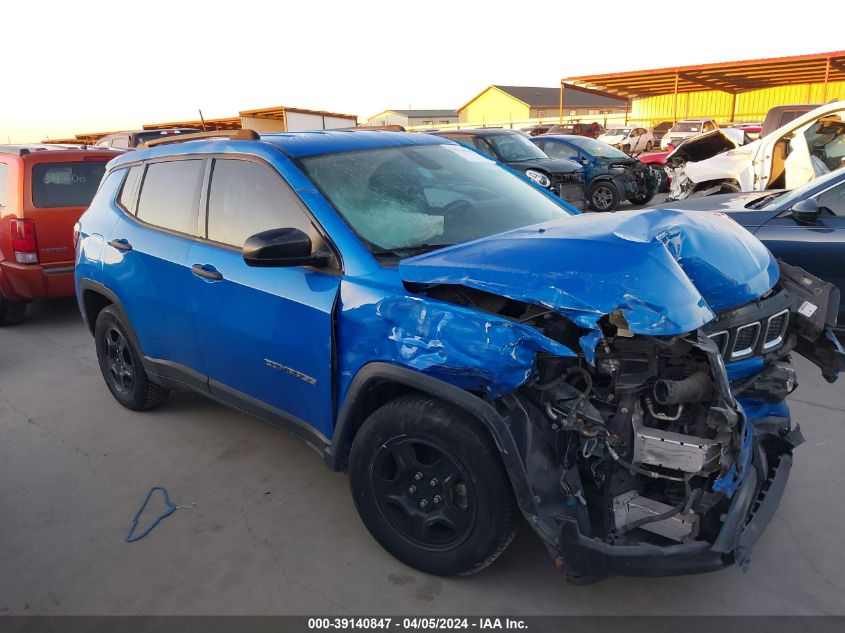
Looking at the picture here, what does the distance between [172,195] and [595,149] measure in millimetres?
10988

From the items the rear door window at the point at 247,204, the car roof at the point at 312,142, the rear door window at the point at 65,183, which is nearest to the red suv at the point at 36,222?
the rear door window at the point at 65,183

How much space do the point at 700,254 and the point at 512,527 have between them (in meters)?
1.33

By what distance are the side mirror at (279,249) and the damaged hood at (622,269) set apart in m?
0.45

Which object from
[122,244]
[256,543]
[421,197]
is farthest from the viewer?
[122,244]

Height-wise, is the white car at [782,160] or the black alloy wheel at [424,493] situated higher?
the white car at [782,160]

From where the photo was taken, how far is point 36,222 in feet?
21.4

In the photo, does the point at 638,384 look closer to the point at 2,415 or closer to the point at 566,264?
the point at 566,264

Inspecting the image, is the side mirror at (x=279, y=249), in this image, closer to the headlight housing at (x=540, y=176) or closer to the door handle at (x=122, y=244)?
the door handle at (x=122, y=244)

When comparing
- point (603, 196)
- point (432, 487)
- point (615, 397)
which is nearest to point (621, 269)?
point (615, 397)

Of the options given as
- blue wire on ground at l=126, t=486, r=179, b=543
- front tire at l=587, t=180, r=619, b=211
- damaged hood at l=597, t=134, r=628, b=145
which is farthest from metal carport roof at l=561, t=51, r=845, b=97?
blue wire on ground at l=126, t=486, r=179, b=543

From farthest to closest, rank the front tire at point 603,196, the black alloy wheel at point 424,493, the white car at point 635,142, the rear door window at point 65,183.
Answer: the white car at point 635,142 → the front tire at point 603,196 → the rear door window at point 65,183 → the black alloy wheel at point 424,493

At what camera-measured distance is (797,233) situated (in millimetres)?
4953

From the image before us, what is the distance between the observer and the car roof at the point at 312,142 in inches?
132

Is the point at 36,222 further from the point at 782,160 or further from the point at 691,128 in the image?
the point at 691,128
